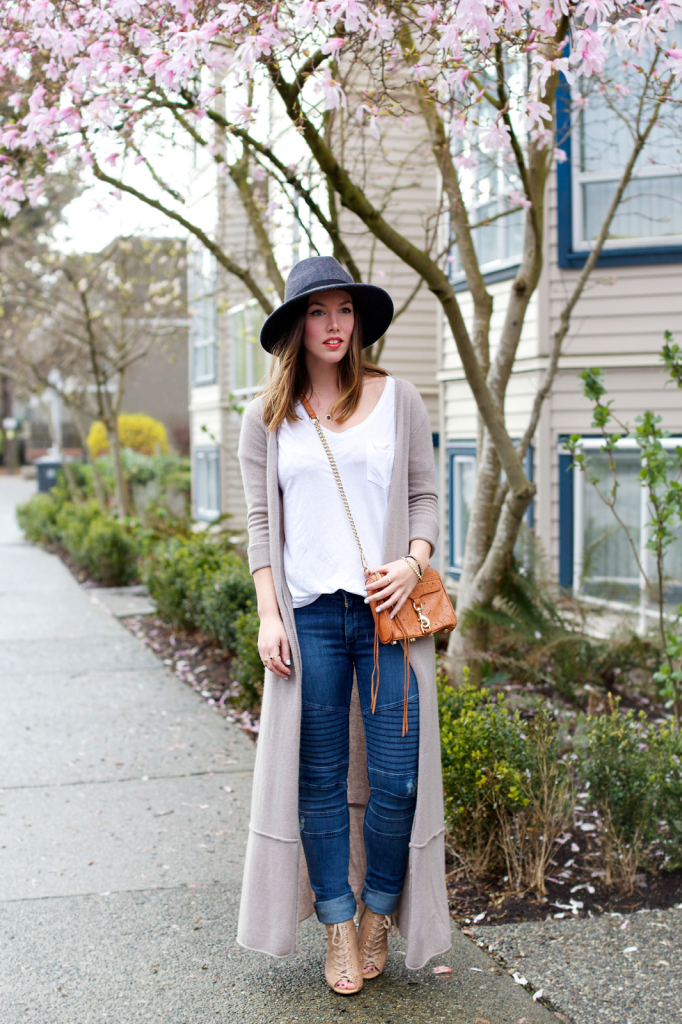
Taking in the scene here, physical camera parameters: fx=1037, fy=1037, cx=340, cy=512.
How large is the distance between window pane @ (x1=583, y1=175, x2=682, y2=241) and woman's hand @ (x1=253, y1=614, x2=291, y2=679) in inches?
221

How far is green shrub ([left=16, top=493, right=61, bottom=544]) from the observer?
15.9 m

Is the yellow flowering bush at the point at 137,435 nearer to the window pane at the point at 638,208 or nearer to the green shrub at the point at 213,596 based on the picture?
the green shrub at the point at 213,596

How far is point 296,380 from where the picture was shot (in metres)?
2.93

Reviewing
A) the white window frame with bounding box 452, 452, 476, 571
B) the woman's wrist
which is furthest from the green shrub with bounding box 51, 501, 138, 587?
the woman's wrist

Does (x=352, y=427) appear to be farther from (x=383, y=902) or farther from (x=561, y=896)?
(x=561, y=896)

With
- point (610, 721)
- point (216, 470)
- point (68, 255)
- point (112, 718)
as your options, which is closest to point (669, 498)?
point (610, 721)

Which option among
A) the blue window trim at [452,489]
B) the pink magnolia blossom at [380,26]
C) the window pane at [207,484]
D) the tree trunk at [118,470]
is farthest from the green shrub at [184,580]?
the window pane at [207,484]

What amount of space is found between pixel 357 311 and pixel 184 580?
523 cm

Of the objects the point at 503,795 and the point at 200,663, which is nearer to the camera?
the point at 503,795

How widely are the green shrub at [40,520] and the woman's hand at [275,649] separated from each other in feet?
42.2

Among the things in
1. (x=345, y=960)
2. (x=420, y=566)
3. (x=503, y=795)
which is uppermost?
(x=420, y=566)

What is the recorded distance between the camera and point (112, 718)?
5.91m

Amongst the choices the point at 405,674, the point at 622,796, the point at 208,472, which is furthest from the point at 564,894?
the point at 208,472

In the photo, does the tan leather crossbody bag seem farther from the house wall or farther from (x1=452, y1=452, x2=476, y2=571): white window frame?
the house wall
